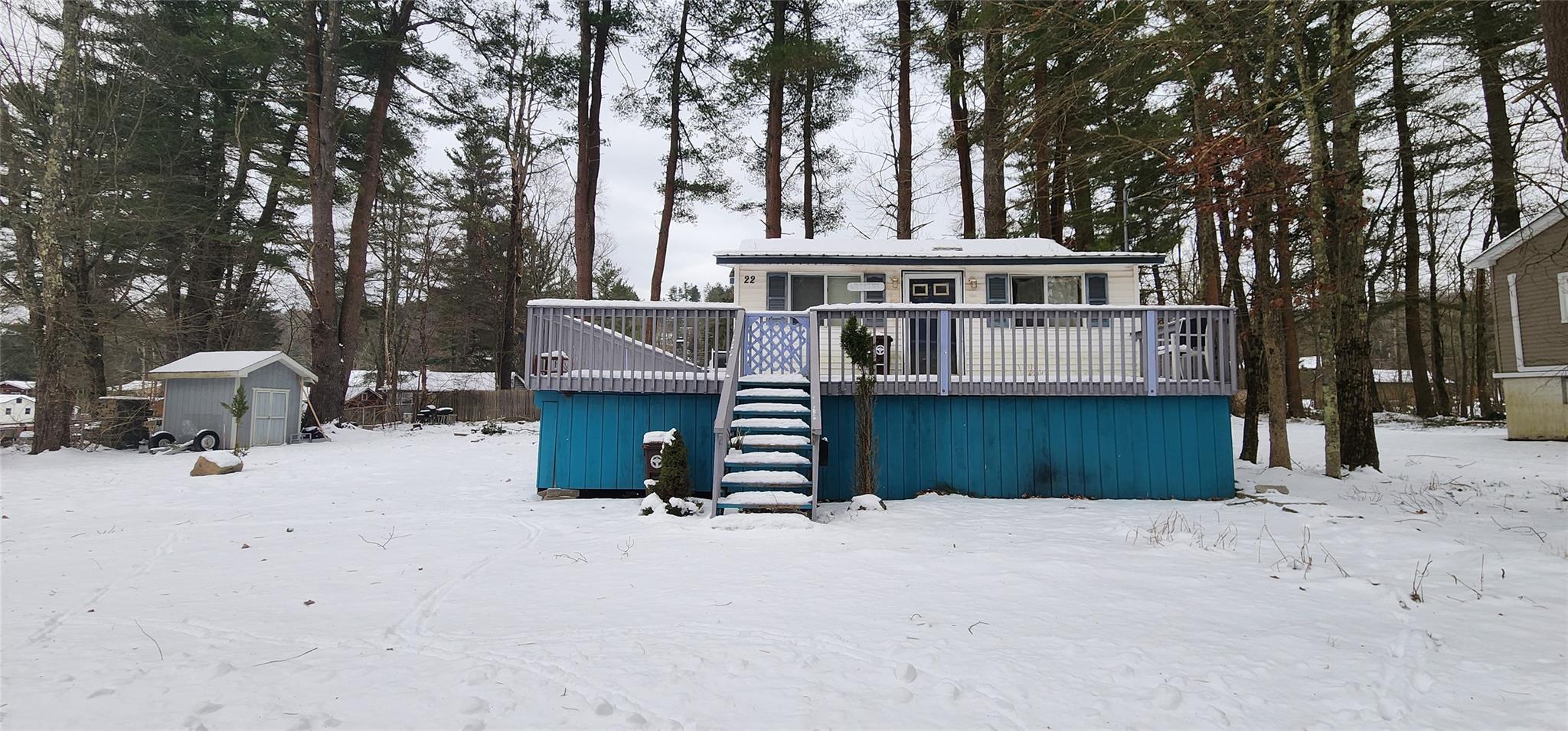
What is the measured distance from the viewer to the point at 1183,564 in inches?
174

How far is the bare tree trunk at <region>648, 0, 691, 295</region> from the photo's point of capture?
1709cm

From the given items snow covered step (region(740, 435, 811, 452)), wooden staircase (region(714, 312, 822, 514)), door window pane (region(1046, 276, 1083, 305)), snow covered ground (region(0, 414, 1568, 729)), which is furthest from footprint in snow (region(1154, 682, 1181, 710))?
door window pane (region(1046, 276, 1083, 305))

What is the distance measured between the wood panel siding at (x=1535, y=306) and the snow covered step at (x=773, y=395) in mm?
15056

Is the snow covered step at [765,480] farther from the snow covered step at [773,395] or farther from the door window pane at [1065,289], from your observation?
the door window pane at [1065,289]

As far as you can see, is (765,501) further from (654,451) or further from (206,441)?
(206,441)

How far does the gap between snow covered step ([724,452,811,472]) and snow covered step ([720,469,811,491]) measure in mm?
84

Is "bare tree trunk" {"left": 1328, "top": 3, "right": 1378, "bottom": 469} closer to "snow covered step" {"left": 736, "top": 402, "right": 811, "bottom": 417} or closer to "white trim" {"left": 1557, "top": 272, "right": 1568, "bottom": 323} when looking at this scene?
"snow covered step" {"left": 736, "top": 402, "right": 811, "bottom": 417}

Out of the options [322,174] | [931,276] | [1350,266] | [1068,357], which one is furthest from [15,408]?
[1350,266]

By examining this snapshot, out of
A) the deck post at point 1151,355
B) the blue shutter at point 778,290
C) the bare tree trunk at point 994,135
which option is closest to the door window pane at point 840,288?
the blue shutter at point 778,290

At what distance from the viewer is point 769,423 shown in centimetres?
662

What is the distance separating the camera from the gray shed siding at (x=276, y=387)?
13930 millimetres

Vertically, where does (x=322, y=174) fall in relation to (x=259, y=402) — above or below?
above

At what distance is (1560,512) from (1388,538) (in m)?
2.66

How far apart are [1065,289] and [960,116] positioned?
5.01 metres
